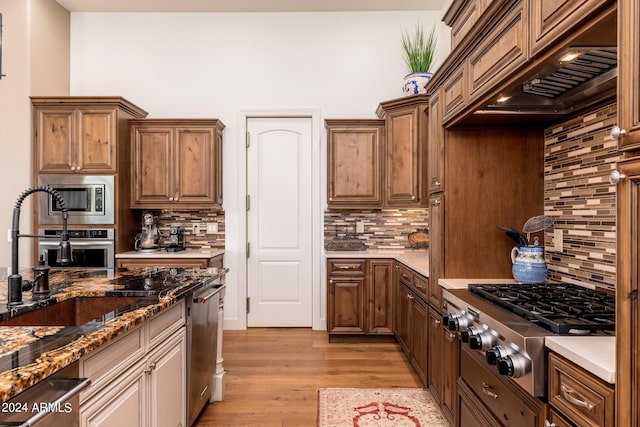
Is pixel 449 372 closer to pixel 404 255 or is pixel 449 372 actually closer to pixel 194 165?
pixel 404 255

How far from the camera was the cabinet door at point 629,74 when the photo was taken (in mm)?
887

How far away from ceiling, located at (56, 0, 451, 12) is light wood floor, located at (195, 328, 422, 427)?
363cm

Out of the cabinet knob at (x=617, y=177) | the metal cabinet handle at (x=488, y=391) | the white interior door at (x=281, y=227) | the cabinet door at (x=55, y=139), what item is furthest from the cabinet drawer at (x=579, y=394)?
the cabinet door at (x=55, y=139)

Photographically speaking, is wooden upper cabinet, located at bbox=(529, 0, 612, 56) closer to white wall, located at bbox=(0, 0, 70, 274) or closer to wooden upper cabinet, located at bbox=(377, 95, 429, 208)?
wooden upper cabinet, located at bbox=(377, 95, 429, 208)

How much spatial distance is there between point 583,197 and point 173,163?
3579 mm

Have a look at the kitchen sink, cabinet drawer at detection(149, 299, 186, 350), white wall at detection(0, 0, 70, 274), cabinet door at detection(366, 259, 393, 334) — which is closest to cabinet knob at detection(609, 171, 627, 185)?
cabinet drawer at detection(149, 299, 186, 350)

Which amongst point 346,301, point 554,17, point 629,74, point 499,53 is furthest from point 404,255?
point 629,74

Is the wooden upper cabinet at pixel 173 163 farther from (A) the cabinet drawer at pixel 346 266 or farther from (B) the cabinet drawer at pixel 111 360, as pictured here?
(B) the cabinet drawer at pixel 111 360

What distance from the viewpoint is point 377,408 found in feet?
8.43

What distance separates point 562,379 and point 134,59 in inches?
193

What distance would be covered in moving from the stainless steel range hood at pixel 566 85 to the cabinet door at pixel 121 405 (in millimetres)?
1964

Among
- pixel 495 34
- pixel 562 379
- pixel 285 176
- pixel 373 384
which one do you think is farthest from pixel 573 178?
pixel 285 176

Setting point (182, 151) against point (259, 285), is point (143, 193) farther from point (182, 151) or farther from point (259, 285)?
point (259, 285)

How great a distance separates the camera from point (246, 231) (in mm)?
4395
